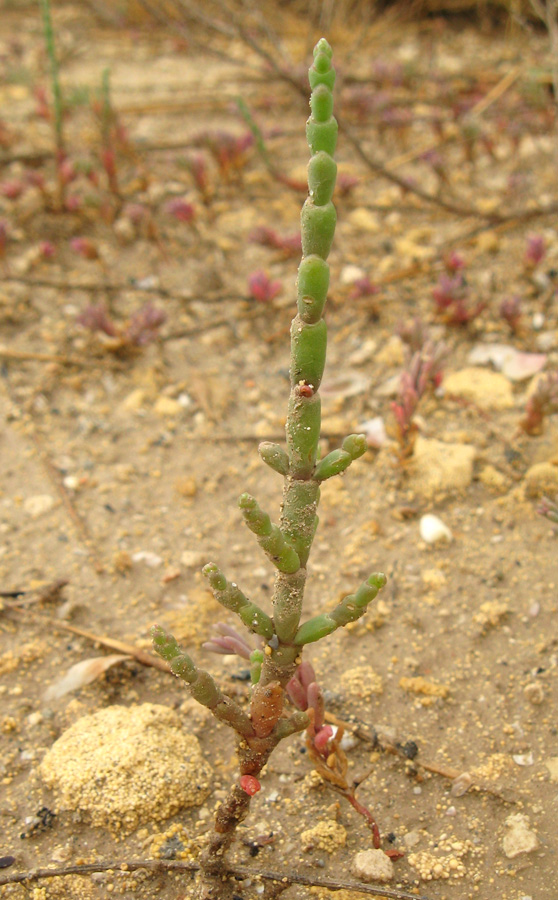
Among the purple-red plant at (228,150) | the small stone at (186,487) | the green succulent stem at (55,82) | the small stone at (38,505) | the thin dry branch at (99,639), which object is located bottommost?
the thin dry branch at (99,639)

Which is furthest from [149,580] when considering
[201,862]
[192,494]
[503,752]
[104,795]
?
[503,752]

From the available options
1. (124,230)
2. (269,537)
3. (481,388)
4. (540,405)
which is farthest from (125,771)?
(124,230)

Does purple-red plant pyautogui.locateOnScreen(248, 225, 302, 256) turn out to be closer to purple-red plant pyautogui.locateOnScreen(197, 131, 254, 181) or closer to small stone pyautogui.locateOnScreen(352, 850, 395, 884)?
purple-red plant pyautogui.locateOnScreen(197, 131, 254, 181)

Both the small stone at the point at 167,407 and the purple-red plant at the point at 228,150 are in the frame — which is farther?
the purple-red plant at the point at 228,150

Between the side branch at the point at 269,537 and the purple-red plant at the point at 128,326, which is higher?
the side branch at the point at 269,537

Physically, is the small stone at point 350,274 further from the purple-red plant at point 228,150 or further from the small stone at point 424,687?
the small stone at point 424,687

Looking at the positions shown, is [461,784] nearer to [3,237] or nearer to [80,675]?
[80,675]

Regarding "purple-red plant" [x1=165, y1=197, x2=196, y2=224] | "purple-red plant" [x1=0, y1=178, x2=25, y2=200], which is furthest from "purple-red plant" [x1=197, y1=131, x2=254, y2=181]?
"purple-red plant" [x1=0, y1=178, x2=25, y2=200]

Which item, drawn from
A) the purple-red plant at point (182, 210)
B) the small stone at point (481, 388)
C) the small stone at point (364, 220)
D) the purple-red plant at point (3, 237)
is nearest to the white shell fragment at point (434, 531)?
the small stone at point (481, 388)
